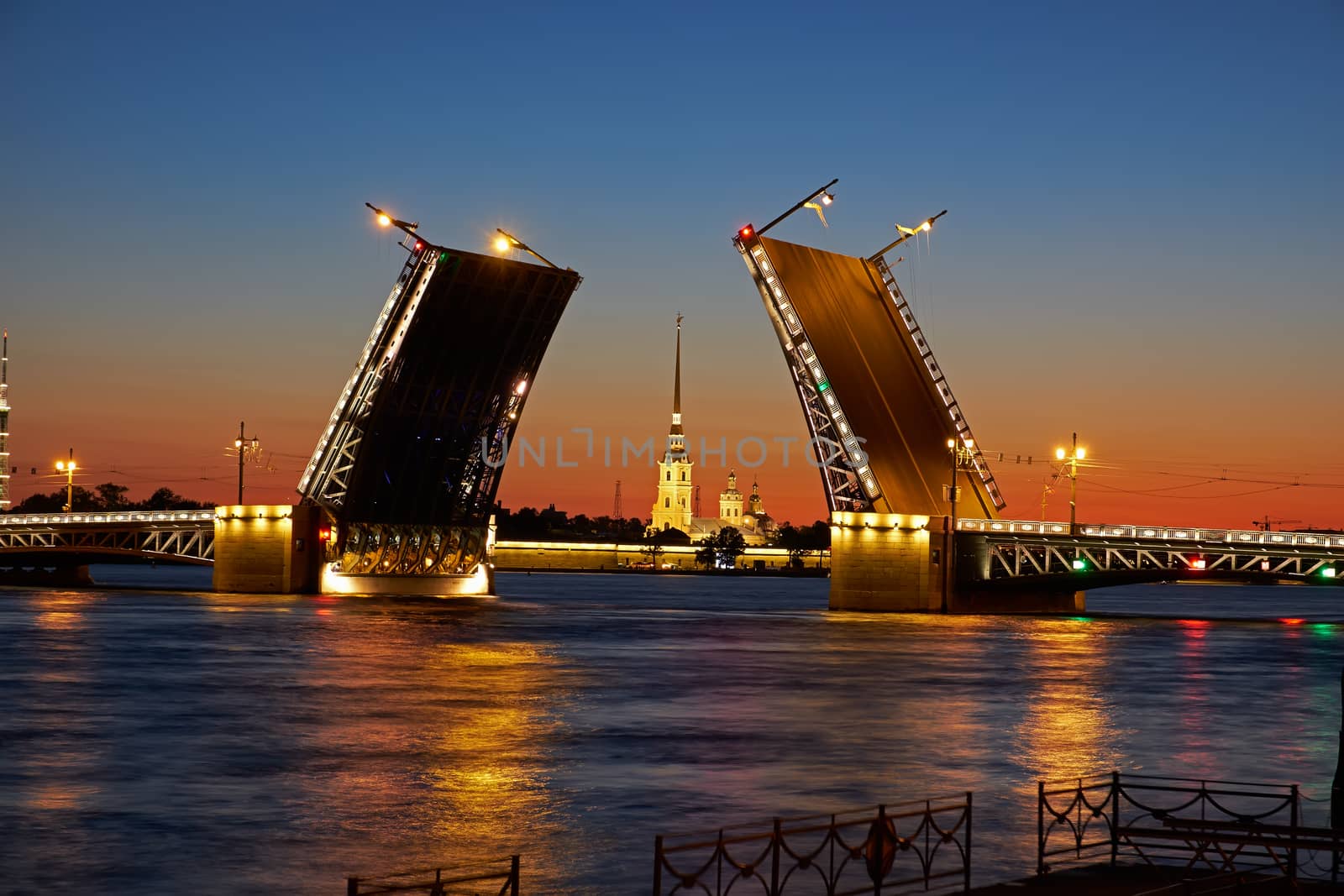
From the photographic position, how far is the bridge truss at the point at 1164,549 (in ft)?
224

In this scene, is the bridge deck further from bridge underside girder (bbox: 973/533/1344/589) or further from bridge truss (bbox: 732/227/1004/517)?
bridge underside girder (bbox: 973/533/1344/589)

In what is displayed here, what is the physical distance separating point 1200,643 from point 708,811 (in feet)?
148

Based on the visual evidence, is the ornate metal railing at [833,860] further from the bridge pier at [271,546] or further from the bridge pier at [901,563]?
the bridge pier at [271,546]

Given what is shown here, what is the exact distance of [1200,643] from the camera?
5828 cm

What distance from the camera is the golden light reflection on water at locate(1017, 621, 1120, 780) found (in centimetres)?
2183

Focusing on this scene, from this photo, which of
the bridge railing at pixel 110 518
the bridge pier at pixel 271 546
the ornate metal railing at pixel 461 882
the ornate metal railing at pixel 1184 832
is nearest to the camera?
the ornate metal railing at pixel 461 882

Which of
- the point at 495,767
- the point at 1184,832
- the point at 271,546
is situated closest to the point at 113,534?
the point at 271,546

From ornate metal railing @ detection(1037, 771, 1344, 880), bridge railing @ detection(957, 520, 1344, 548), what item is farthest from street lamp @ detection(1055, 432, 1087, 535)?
ornate metal railing @ detection(1037, 771, 1344, 880)

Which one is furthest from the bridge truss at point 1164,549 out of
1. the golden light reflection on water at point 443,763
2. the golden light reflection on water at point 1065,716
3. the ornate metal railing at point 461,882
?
the ornate metal railing at point 461,882

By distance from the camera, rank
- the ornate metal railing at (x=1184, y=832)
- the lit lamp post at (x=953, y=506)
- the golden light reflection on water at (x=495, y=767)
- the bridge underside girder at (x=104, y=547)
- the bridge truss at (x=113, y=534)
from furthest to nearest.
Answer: the bridge underside girder at (x=104, y=547) → the bridge truss at (x=113, y=534) → the lit lamp post at (x=953, y=506) → the golden light reflection on water at (x=495, y=767) → the ornate metal railing at (x=1184, y=832)

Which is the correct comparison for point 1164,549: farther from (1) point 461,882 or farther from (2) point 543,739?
(1) point 461,882

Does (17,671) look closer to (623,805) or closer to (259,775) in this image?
(259,775)

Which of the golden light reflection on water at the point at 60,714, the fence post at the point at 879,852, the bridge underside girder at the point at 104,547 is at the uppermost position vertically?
the bridge underside girder at the point at 104,547

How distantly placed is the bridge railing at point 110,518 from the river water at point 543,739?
2761cm
